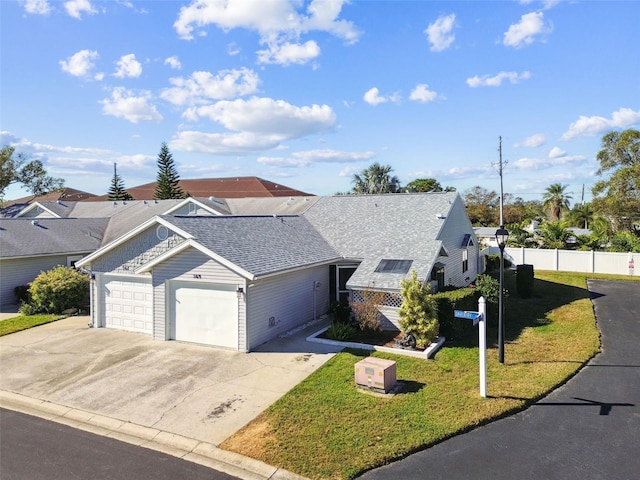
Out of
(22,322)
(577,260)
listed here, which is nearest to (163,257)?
(22,322)

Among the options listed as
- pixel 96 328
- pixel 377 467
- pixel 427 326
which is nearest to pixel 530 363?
pixel 427 326

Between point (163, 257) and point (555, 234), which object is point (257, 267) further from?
point (555, 234)

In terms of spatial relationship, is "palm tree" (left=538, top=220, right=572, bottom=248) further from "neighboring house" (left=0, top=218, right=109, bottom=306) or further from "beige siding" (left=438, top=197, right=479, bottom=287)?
"neighboring house" (left=0, top=218, right=109, bottom=306)

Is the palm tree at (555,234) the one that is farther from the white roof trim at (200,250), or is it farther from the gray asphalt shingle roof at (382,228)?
the white roof trim at (200,250)

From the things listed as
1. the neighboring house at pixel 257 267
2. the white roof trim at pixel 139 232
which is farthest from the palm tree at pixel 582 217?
the white roof trim at pixel 139 232

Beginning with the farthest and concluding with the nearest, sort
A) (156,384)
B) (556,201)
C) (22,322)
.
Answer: (556,201), (22,322), (156,384)

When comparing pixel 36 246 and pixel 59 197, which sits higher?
pixel 59 197

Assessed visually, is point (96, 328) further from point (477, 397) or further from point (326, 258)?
point (477, 397)
